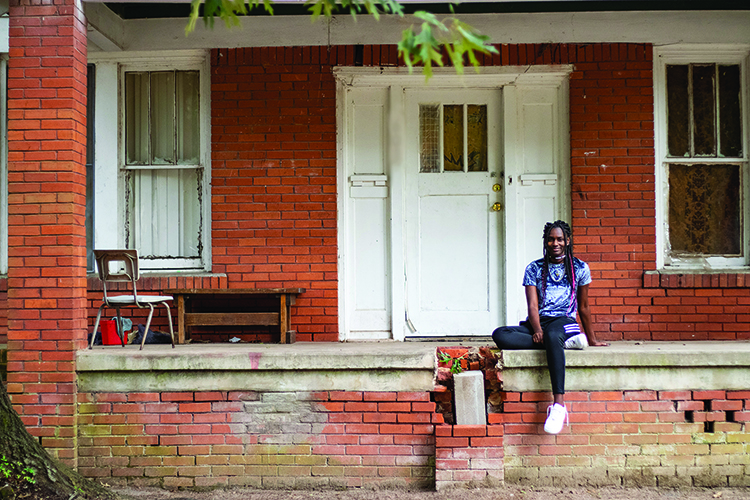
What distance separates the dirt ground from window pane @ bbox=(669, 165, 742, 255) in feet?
8.00

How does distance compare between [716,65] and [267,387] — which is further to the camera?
[716,65]

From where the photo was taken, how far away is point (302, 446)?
4.93 m

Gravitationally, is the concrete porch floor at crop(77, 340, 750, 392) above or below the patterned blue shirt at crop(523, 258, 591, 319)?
below

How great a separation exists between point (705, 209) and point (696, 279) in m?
0.77

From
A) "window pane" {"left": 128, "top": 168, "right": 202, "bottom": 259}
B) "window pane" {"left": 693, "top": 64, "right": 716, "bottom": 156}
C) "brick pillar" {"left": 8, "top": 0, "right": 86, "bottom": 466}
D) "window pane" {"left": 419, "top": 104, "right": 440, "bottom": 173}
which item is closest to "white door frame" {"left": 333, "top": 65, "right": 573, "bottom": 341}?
"window pane" {"left": 419, "top": 104, "right": 440, "bottom": 173}

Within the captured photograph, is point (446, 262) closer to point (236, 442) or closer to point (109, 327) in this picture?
point (236, 442)

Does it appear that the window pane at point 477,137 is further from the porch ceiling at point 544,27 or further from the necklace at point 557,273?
the necklace at point 557,273

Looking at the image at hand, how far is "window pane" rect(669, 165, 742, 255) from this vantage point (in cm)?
641

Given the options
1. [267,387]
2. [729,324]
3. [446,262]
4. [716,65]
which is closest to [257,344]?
[267,387]

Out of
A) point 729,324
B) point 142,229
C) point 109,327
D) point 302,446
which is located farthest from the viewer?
point 142,229

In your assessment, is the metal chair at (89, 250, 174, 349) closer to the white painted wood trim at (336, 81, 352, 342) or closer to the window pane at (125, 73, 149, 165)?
the window pane at (125, 73, 149, 165)

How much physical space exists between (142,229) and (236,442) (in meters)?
2.64

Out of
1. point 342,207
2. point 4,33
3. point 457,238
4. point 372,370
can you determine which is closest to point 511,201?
point 457,238

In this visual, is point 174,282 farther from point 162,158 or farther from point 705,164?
point 705,164
